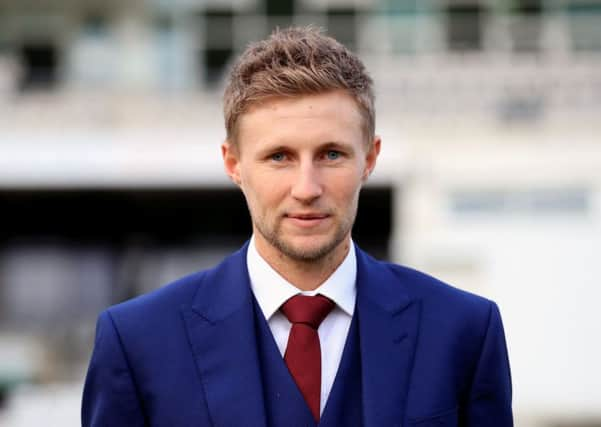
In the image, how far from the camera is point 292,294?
295cm

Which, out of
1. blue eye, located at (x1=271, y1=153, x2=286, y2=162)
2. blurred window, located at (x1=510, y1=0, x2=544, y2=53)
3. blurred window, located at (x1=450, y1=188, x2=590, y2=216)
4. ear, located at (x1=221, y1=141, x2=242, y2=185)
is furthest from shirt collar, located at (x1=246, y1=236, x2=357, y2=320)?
blurred window, located at (x1=510, y1=0, x2=544, y2=53)

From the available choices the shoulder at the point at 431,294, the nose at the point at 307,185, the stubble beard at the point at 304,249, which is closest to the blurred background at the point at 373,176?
the shoulder at the point at 431,294

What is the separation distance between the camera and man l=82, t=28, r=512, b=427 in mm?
2828

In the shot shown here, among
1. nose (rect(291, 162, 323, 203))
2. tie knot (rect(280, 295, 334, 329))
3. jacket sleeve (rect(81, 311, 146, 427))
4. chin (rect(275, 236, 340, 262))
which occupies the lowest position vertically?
jacket sleeve (rect(81, 311, 146, 427))

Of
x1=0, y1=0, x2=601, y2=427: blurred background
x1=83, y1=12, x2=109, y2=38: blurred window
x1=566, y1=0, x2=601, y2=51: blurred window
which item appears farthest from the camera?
x1=83, y1=12, x2=109, y2=38: blurred window

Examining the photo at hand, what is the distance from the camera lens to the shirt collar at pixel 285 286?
2961 mm

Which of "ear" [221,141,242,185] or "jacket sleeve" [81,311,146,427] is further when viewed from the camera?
"ear" [221,141,242,185]

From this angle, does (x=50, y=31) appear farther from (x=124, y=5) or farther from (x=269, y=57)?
(x=269, y=57)

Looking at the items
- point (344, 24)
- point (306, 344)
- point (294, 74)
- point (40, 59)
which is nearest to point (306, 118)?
point (294, 74)

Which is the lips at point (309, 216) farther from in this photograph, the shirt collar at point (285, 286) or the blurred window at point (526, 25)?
the blurred window at point (526, 25)

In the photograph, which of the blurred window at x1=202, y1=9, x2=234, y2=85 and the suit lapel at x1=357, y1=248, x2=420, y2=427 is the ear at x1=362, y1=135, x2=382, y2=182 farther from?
the blurred window at x1=202, y1=9, x2=234, y2=85

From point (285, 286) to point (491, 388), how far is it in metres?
0.65

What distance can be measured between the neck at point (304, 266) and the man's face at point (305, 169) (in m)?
0.05

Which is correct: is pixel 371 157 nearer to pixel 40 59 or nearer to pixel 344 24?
pixel 344 24
